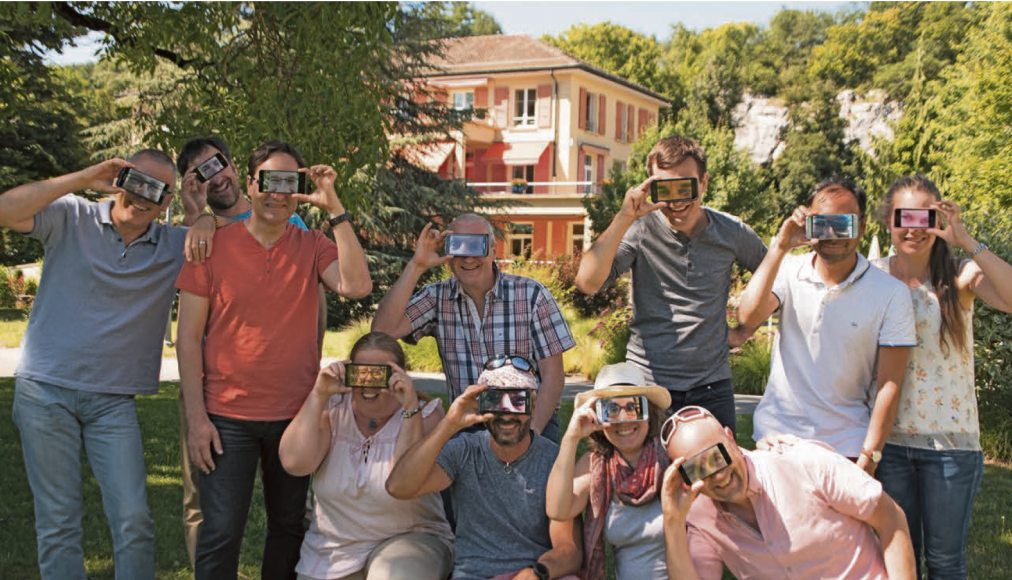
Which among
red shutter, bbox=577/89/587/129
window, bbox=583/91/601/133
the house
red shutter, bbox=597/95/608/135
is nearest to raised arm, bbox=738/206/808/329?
the house

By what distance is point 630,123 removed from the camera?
45.0m

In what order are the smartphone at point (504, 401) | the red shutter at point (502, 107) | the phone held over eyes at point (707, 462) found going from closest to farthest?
the phone held over eyes at point (707, 462) → the smartphone at point (504, 401) → the red shutter at point (502, 107)

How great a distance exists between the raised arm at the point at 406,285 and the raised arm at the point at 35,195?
1.23 meters

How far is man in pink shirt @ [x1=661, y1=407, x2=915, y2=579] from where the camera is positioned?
10.2 ft

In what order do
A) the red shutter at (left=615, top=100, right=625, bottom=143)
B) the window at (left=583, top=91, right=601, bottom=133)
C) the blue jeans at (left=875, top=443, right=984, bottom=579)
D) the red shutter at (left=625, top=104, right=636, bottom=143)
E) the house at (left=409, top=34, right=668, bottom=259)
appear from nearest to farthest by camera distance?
the blue jeans at (left=875, top=443, right=984, bottom=579)
the house at (left=409, top=34, right=668, bottom=259)
the window at (left=583, top=91, right=601, bottom=133)
the red shutter at (left=615, top=100, right=625, bottom=143)
the red shutter at (left=625, top=104, right=636, bottom=143)

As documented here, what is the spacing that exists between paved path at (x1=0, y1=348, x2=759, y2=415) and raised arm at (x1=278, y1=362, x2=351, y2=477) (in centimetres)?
757

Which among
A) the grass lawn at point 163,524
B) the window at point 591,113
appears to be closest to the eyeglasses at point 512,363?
the grass lawn at point 163,524

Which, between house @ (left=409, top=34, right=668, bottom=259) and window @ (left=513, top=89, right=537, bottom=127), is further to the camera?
window @ (left=513, top=89, right=537, bottom=127)

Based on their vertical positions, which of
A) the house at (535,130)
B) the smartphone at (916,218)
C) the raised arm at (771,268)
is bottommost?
the raised arm at (771,268)

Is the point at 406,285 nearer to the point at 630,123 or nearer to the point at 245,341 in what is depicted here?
the point at 245,341

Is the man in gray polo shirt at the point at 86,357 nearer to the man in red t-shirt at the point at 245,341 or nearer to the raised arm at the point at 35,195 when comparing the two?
the raised arm at the point at 35,195

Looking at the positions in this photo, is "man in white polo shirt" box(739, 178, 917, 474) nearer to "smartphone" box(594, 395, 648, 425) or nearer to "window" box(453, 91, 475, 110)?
"smartphone" box(594, 395, 648, 425)

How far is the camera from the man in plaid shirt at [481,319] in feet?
13.4

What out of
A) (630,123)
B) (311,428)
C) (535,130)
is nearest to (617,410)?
(311,428)
